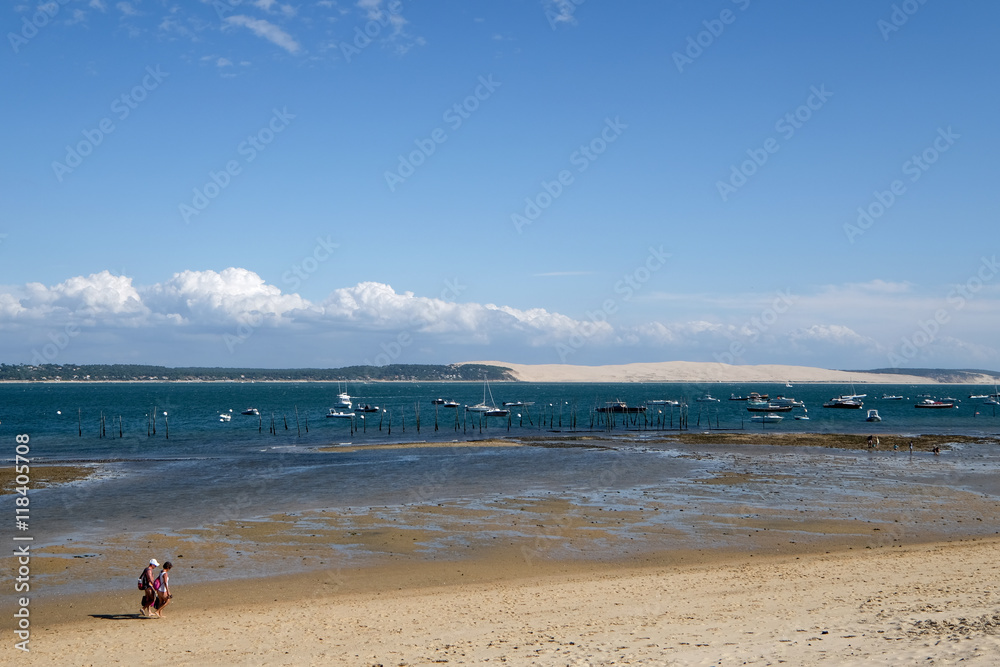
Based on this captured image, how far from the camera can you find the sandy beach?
1385cm

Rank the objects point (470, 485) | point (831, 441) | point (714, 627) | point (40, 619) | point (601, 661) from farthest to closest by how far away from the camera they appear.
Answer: point (831, 441) < point (470, 485) < point (40, 619) < point (714, 627) < point (601, 661)

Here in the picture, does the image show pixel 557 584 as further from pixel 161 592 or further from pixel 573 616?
pixel 161 592

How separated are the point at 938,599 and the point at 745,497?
20.1 metres

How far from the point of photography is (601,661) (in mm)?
13352

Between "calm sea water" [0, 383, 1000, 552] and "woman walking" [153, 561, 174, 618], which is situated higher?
"woman walking" [153, 561, 174, 618]

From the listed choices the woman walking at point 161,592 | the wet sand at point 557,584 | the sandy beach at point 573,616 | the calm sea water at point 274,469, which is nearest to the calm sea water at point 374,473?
the calm sea water at point 274,469

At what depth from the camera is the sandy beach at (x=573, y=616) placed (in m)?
13.9

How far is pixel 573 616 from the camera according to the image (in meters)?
17.3

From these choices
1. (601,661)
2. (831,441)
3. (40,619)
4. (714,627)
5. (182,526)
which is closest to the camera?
(601,661)

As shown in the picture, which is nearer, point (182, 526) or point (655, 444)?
point (182, 526)

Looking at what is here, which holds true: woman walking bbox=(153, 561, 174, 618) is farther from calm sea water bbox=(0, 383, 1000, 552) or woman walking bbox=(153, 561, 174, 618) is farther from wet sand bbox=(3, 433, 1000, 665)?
calm sea water bbox=(0, 383, 1000, 552)

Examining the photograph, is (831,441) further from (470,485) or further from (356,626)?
(356,626)

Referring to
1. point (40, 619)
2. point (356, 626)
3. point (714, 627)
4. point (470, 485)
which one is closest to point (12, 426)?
point (470, 485)

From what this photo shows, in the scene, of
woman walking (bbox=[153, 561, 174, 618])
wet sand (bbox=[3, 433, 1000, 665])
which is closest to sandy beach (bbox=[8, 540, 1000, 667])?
wet sand (bbox=[3, 433, 1000, 665])
